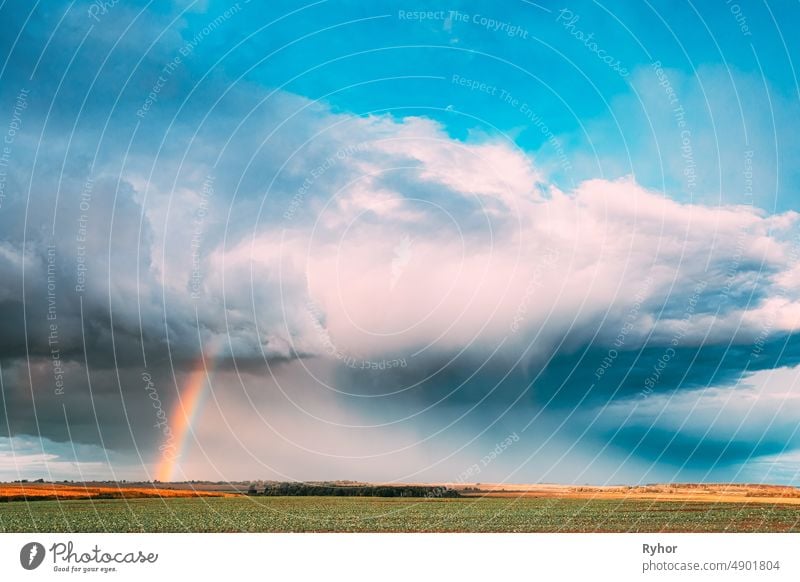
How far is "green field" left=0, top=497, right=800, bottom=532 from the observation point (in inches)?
2290

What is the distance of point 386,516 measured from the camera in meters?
69.7

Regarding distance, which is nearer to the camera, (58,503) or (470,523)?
(470,523)

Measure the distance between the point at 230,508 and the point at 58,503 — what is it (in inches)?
632

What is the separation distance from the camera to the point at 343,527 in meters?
58.8

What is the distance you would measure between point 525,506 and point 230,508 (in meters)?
28.9

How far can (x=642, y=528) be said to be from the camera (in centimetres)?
6147

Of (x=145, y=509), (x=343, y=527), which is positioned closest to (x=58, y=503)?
(x=145, y=509)

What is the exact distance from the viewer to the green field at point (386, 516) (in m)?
58.2

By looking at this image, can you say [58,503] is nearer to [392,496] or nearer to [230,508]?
[230,508]
